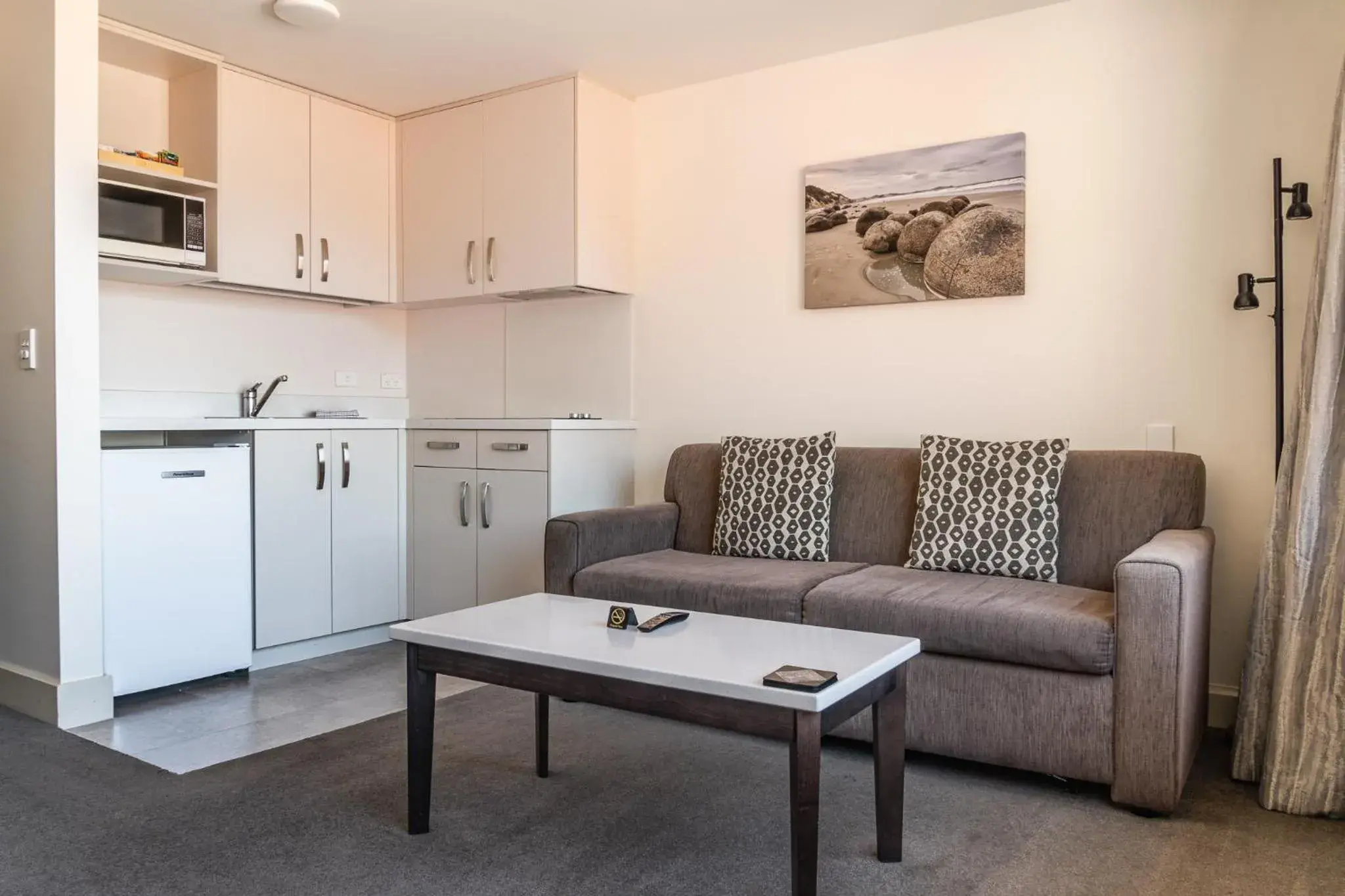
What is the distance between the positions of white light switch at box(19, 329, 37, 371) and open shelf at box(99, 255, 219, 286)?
385mm

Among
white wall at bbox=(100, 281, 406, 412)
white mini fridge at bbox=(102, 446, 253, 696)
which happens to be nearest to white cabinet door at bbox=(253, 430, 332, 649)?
white mini fridge at bbox=(102, 446, 253, 696)

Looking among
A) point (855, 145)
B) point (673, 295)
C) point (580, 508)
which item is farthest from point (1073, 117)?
point (580, 508)

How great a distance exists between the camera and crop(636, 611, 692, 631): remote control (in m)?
2.16

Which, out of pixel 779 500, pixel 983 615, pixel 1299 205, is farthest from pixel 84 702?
pixel 1299 205

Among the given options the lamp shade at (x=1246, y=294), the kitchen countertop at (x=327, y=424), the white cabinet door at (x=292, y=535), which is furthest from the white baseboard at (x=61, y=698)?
the lamp shade at (x=1246, y=294)

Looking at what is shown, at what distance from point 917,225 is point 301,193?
250 cm

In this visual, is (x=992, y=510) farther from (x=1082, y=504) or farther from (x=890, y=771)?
(x=890, y=771)

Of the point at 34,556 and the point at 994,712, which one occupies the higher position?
the point at 34,556

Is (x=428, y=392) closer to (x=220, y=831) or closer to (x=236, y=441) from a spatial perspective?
(x=236, y=441)

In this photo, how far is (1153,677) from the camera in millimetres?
2270

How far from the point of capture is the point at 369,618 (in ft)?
13.7

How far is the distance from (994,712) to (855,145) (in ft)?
7.06

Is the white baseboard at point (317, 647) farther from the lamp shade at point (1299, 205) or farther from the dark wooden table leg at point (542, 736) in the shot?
the lamp shade at point (1299, 205)

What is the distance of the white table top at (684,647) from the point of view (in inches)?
68.9
